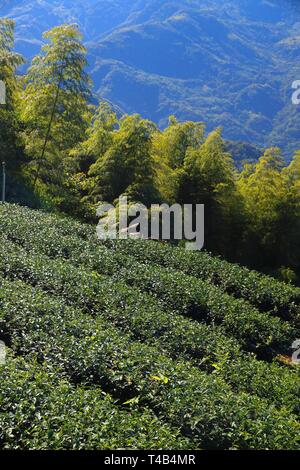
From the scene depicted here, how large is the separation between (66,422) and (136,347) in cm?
258

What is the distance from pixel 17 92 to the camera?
69.9ft

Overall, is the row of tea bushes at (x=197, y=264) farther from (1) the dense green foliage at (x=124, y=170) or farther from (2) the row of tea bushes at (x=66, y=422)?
(2) the row of tea bushes at (x=66, y=422)

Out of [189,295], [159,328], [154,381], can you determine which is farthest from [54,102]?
[154,381]

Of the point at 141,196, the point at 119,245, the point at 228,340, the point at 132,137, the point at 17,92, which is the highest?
the point at 17,92

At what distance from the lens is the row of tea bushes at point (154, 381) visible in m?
6.19

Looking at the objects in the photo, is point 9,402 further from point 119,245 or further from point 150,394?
point 119,245

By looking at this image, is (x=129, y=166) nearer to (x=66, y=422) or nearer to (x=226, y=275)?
(x=226, y=275)

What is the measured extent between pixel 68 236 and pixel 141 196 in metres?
4.34

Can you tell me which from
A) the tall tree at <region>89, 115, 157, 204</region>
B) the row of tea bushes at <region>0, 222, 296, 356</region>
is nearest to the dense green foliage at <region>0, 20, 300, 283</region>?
the tall tree at <region>89, 115, 157, 204</region>

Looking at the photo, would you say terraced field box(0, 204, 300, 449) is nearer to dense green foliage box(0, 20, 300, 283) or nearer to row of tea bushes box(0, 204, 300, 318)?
row of tea bushes box(0, 204, 300, 318)

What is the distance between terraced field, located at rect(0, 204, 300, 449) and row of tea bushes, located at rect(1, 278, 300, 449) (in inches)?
0.7

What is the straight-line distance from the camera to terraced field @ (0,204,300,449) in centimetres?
582

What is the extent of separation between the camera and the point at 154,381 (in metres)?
7.13
